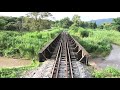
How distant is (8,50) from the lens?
31.8 ft

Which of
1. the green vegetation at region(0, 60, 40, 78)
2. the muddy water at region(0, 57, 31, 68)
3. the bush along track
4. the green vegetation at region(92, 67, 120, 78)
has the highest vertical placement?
the bush along track

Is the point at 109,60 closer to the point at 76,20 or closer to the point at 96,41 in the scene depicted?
the point at 96,41

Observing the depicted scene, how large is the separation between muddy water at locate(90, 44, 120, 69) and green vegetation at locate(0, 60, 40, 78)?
6.56 ft

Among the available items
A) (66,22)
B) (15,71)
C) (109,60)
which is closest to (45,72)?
(15,71)

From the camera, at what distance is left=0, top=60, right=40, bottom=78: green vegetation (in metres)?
8.44

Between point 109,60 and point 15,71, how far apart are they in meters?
3.29

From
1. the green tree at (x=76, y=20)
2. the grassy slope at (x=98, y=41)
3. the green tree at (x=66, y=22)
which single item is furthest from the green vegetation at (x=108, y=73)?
the green tree at (x=66, y=22)

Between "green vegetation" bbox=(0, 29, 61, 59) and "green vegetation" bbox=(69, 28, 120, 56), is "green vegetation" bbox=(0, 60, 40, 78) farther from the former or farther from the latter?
"green vegetation" bbox=(69, 28, 120, 56)

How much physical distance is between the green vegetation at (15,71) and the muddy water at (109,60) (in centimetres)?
200

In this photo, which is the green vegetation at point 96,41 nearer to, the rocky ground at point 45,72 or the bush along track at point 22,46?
the rocky ground at point 45,72

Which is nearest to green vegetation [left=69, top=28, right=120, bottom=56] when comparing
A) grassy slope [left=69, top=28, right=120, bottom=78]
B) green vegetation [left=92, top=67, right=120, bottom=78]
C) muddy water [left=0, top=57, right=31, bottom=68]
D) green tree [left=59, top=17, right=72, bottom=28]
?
grassy slope [left=69, top=28, right=120, bottom=78]

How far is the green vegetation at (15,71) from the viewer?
8438 millimetres
